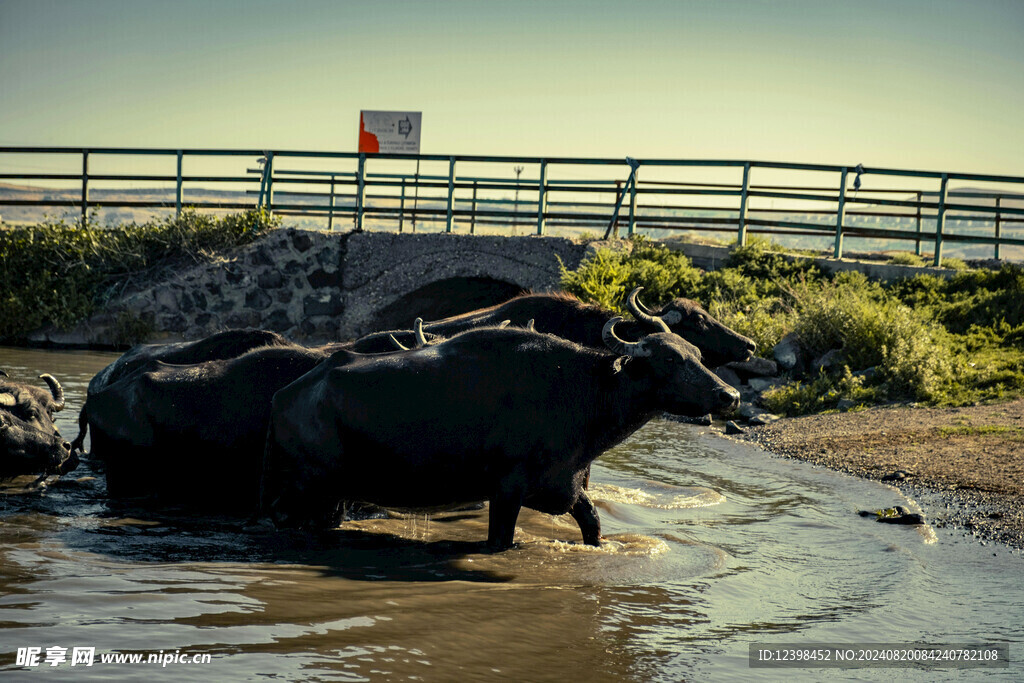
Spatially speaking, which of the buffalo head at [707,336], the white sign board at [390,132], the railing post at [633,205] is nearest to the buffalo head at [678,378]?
the buffalo head at [707,336]

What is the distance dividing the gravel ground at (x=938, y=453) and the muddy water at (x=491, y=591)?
1.64ft

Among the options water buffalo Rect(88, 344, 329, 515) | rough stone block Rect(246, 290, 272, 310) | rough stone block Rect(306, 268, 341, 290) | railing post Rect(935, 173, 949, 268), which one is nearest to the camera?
water buffalo Rect(88, 344, 329, 515)

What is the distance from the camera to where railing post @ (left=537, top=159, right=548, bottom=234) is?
19.9 metres

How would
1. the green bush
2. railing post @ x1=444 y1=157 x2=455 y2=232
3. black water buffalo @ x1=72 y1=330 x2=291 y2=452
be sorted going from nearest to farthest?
black water buffalo @ x1=72 y1=330 x2=291 y2=452 < the green bush < railing post @ x1=444 y1=157 x2=455 y2=232

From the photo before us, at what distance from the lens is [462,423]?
6270 mm

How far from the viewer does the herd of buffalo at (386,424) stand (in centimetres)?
626

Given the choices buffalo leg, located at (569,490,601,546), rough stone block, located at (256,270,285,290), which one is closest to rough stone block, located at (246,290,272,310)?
rough stone block, located at (256,270,285,290)

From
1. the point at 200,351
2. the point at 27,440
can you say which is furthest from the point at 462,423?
the point at 27,440

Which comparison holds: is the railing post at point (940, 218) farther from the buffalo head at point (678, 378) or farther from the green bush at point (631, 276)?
the buffalo head at point (678, 378)

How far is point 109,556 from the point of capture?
18.5 ft

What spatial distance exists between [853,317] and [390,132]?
11.5 metres

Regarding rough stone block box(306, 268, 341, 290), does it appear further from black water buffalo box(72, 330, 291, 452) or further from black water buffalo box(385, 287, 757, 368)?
black water buffalo box(72, 330, 291, 452)

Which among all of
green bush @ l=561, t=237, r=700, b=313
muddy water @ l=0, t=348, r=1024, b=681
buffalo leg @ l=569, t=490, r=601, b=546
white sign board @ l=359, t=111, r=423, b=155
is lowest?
muddy water @ l=0, t=348, r=1024, b=681

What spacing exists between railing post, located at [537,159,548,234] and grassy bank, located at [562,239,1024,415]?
250 cm
